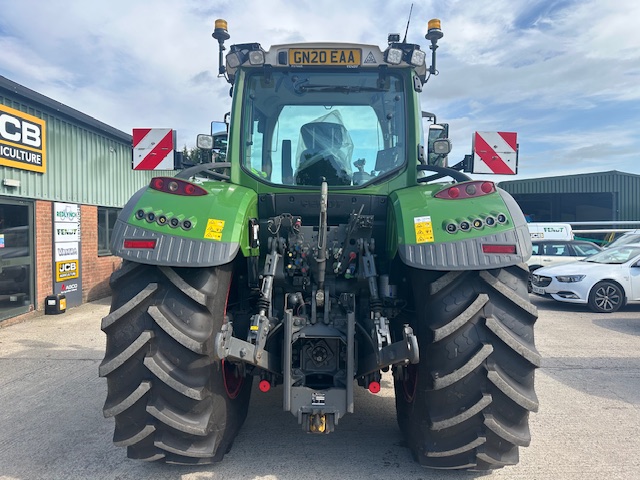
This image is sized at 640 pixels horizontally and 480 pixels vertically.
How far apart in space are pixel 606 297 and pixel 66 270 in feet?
Answer: 37.7

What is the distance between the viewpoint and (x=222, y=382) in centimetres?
301

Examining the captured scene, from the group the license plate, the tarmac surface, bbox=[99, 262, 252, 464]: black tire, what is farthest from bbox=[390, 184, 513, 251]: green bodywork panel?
the tarmac surface

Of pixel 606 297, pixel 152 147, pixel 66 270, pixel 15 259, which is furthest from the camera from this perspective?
pixel 606 297

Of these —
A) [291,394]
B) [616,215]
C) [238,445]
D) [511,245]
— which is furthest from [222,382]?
[616,215]

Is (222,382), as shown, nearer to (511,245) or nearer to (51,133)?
(511,245)

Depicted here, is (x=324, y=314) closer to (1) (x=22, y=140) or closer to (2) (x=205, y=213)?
(2) (x=205, y=213)

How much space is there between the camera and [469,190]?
3020 millimetres

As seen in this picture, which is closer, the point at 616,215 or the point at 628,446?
the point at 628,446

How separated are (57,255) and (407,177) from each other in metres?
8.47

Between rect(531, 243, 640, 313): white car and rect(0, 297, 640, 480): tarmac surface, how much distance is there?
14.0 feet

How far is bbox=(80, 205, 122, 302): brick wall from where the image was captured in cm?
1055

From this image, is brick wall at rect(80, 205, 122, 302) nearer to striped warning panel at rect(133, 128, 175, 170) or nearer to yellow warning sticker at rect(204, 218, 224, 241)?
striped warning panel at rect(133, 128, 175, 170)

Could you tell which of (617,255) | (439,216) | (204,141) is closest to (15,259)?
(204,141)

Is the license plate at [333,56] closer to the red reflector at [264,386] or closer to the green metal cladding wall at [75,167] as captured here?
the red reflector at [264,386]
